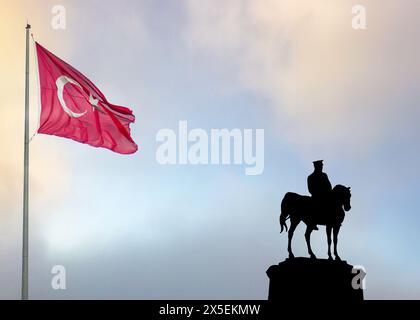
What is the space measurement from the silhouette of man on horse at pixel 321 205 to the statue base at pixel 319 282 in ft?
1.25

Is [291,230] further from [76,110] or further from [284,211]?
[76,110]

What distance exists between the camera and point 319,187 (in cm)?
2472

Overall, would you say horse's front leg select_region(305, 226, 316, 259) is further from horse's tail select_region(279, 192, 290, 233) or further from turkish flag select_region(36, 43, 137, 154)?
turkish flag select_region(36, 43, 137, 154)

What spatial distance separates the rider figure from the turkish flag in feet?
22.8

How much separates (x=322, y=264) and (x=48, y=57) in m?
11.9

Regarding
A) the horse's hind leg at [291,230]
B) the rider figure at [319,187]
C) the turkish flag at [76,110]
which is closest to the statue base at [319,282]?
the horse's hind leg at [291,230]

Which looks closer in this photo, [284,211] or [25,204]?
[25,204]

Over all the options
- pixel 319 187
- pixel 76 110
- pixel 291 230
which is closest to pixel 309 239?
pixel 291 230

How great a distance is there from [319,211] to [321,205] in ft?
0.77

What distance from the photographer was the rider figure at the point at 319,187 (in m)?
24.6

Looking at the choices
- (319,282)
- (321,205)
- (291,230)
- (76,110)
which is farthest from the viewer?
(291,230)

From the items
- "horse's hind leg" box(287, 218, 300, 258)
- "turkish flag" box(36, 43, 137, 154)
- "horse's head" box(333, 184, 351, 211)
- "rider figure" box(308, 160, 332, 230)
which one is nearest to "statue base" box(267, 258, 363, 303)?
"horse's hind leg" box(287, 218, 300, 258)
